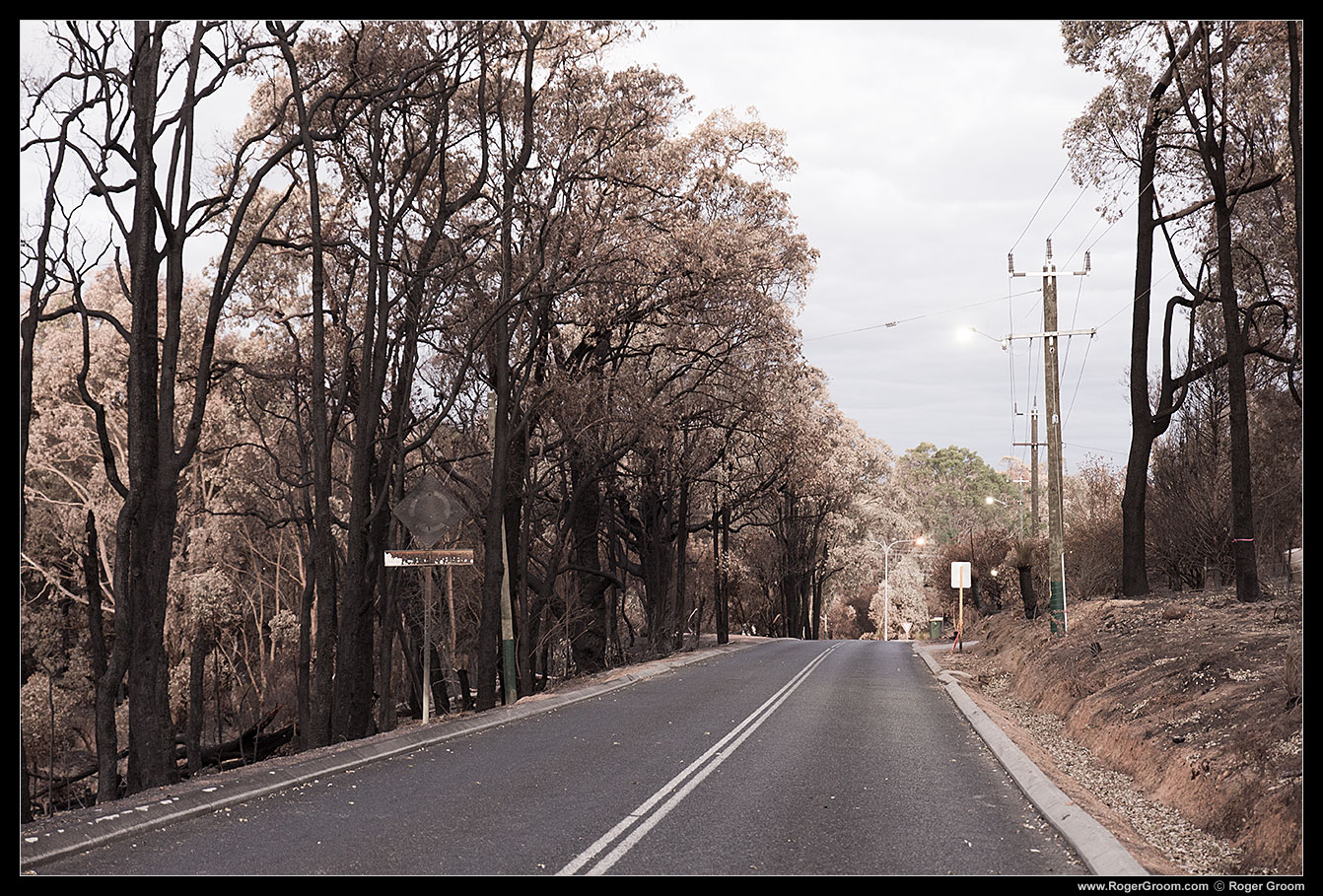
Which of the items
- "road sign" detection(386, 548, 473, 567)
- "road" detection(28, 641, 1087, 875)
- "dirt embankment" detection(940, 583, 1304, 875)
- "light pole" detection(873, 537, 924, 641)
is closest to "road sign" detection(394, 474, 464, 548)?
"road sign" detection(386, 548, 473, 567)

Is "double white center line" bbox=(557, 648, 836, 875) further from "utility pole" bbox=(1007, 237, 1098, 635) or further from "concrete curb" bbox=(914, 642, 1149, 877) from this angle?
"utility pole" bbox=(1007, 237, 1098, 635)

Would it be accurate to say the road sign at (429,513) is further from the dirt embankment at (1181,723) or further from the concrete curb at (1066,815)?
the dirt embankment at (1181,723)

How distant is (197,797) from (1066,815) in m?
7.48

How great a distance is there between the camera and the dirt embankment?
8078 millimetres

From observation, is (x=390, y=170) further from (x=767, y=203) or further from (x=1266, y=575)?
(x=1266, y=575)

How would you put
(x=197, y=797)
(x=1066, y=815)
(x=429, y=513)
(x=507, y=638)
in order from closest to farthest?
1. (x=1066, y=815)
2. (x=197, y=797)
3. (x=429, y=513)
4. (x=507, y=638)

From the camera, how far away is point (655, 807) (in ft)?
31.3

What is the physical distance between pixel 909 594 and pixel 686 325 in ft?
174

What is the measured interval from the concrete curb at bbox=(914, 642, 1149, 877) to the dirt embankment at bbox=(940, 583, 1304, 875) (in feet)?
0.67

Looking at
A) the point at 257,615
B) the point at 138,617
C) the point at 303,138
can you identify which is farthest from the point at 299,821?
the point at 257,615

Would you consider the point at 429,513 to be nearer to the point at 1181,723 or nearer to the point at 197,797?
the point at 197,797

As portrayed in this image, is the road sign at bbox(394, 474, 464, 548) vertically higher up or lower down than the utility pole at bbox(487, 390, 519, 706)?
higher up

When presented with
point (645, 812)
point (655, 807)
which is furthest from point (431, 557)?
point (645, 812)

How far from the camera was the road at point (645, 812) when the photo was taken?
7574 millimetres
